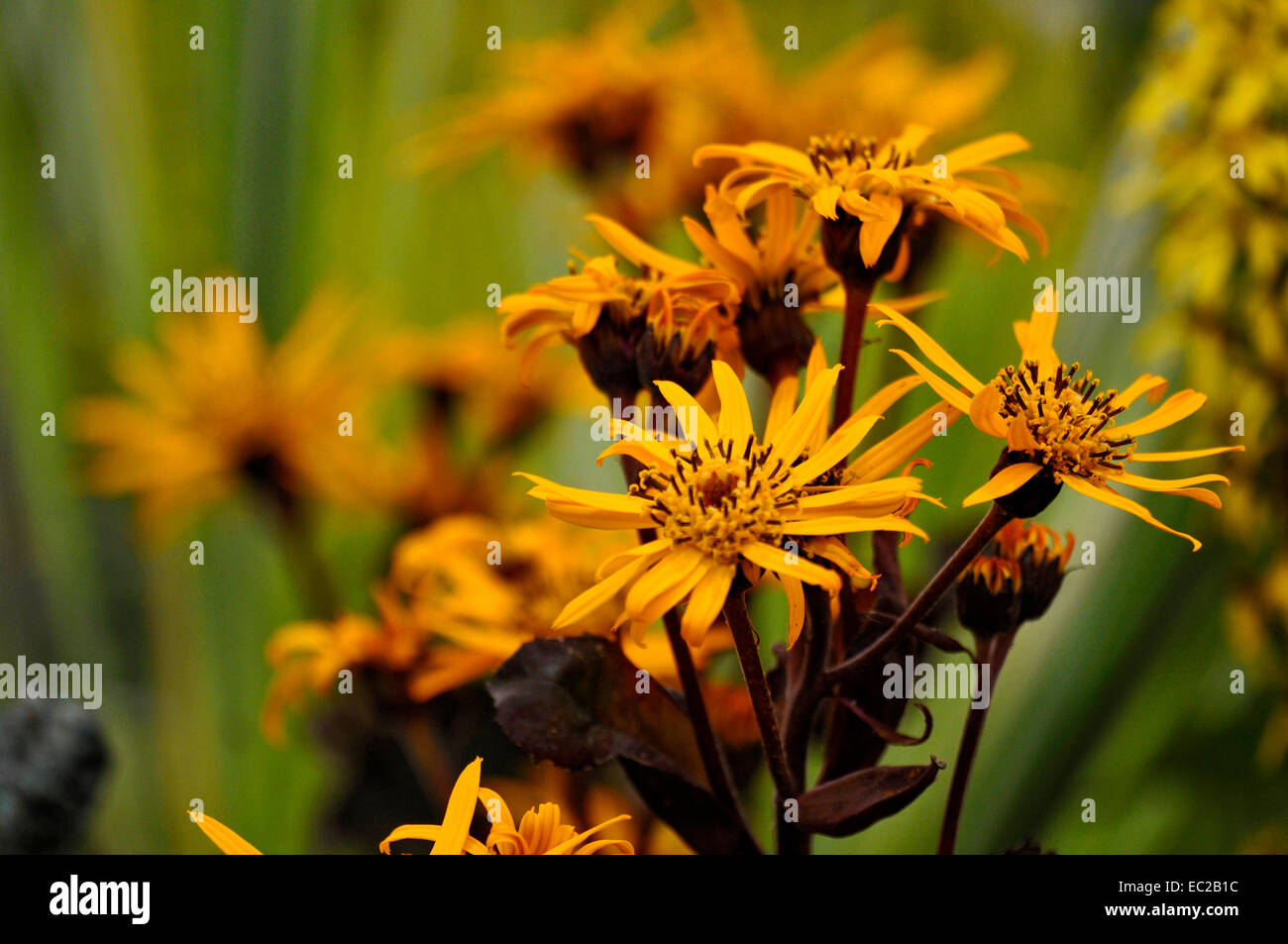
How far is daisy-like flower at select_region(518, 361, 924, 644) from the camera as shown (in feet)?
0.58

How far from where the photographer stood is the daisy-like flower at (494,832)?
0.63ft

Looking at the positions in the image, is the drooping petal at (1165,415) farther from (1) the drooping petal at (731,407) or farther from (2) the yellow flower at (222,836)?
(2) the yellow flower at (222,836)

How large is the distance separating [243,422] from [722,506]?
306mm

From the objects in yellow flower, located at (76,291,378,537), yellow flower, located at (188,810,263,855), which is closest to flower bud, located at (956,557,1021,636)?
yellow flower, located at (188,810,263,855)

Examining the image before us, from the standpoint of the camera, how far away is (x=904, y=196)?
0.72ft

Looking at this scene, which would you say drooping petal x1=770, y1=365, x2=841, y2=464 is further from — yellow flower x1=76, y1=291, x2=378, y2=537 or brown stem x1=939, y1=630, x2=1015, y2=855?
yellow flower x1=76, y1=291, x2=378, y2=537

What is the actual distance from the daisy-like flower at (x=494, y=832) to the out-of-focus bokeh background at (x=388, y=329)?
6.7 inches

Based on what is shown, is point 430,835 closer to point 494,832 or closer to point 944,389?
point 494,832

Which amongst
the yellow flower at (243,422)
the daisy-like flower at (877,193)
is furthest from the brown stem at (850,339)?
the yellow flower at (243,422)

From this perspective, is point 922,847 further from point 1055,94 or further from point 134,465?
point 1055,94

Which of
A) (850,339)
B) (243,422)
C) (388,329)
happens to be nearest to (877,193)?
(850,339)

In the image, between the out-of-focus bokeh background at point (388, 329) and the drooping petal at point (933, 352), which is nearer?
the drooping petal at point (933, 352)

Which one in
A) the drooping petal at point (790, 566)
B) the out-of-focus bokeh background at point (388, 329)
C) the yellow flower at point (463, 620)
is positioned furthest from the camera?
the out-of-focus bokeh background at point (388, 329)

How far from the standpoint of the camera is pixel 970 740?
217 millimetres
